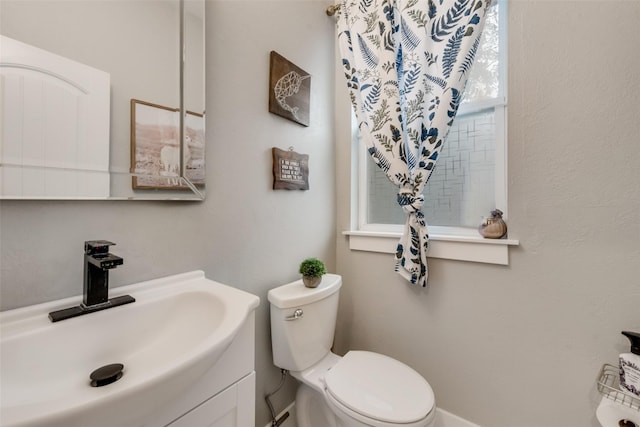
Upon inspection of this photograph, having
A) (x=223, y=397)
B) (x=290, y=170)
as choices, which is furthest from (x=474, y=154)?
(x=223, y=397)

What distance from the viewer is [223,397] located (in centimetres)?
66

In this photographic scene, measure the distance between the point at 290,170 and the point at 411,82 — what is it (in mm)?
708

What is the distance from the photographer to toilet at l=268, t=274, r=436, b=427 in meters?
0.89

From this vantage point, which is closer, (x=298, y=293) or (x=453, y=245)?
(x=298, y=293)

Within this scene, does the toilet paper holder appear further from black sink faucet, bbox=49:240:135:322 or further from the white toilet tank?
black sink faucet, bbox=49:240:135:322

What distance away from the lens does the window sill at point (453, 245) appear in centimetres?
112

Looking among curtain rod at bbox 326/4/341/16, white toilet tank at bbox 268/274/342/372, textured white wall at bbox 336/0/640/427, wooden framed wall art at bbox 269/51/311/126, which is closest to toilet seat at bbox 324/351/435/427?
white toilet tank at bbox 268/274/342/372

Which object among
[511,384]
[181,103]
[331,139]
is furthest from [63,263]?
[511,384]

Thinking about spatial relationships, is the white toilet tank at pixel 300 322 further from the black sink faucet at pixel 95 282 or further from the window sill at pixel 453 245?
the black sink faucet at pixel 95 282

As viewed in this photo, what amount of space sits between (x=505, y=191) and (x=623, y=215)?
373 mm

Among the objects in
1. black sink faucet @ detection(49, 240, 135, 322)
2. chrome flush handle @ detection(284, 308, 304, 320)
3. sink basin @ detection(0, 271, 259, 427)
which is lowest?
chrome flush handle @ detection(284, 308, 304, 320)

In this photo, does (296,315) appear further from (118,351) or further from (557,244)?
(557,244)

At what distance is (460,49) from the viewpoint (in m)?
1.13

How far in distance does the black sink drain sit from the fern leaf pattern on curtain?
109 centimetres
